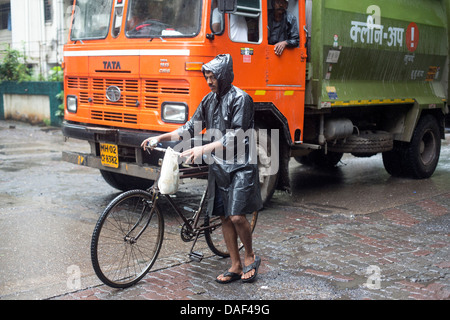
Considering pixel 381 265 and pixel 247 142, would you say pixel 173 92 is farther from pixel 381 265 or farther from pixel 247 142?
pixel 381 265

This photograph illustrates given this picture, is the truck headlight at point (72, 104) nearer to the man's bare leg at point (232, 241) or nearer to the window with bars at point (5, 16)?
→ the man's bare leg at point (232, 241)

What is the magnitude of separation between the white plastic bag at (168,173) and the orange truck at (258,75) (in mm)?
1744

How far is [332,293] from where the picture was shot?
4.39 meters

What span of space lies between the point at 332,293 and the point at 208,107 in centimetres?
175

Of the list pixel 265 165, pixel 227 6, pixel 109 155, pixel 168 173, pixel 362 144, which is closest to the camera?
pixel 168 173

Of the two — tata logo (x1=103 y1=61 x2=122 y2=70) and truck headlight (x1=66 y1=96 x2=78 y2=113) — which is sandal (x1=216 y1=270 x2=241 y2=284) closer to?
tata logo (x1=103 y1=61 x2=122 y2=70)

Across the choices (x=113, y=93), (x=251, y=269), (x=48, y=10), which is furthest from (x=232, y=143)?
(x=48, y=10)

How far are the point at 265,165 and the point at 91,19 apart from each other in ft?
9.59

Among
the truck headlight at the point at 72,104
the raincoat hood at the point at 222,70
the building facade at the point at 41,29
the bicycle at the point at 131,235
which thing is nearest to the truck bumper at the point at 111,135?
the truck headlight at the point at 72,104

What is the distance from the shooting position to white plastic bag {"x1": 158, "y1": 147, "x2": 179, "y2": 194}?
4430mm

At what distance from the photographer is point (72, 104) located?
24.7 ft

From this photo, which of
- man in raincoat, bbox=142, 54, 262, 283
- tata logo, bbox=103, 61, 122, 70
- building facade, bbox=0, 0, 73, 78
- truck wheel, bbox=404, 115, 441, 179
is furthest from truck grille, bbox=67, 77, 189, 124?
building facade, bbox=0, 0, 73, 78

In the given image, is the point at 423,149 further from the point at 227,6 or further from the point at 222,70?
the point at 222,70

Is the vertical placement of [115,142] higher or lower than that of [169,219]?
higher
